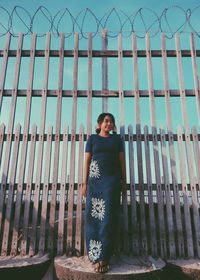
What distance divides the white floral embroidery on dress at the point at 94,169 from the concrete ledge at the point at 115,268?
3.50 feet

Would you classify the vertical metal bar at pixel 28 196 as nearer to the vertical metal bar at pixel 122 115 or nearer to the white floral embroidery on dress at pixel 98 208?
the white floral embroidery on dress at pixel 98 208

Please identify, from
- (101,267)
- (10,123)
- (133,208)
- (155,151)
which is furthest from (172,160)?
(10,123)

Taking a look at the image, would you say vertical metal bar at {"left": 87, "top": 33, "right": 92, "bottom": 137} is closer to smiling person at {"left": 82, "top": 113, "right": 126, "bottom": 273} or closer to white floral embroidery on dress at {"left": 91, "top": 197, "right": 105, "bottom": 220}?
smiling person at {"left": 82, "top": 113, "right": 126, "bottom": 273}

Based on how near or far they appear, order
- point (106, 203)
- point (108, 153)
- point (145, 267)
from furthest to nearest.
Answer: point (108, 153), point (106, 203), point (145, 267)

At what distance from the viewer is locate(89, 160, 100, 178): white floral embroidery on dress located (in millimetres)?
3483

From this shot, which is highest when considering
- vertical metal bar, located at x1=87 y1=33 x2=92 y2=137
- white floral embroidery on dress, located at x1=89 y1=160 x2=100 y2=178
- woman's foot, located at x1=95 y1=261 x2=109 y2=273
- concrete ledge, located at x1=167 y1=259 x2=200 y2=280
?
vertical metal bar, located at x1=87 y1=33 x2=92 y2=137

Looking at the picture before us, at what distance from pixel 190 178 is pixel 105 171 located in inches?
56.9

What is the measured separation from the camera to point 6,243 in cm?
380

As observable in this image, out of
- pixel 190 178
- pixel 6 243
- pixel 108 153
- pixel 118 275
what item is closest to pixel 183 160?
pixel 190 178

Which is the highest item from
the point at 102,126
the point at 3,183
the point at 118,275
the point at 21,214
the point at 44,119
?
the point at 44,119

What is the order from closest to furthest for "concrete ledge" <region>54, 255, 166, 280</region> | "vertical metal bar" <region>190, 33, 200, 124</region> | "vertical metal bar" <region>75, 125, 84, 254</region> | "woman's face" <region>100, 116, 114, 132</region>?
"concrete ledge" <region>54, 255, 166, 280</region> < "woman's face" <region>100, 116, 114, 132</region> < "vertical metal bar" <region>75, 125, 84, 254</region> < "vertical metal bar" <region>190, 33, 200, 124</region>

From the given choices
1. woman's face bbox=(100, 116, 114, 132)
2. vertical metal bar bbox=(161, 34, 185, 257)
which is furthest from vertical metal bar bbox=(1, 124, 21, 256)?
vertical metal bar bbox=(161, 34, 185, 257)

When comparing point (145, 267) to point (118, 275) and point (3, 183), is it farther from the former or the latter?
point (3, 183)

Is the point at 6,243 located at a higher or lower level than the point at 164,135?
lower
